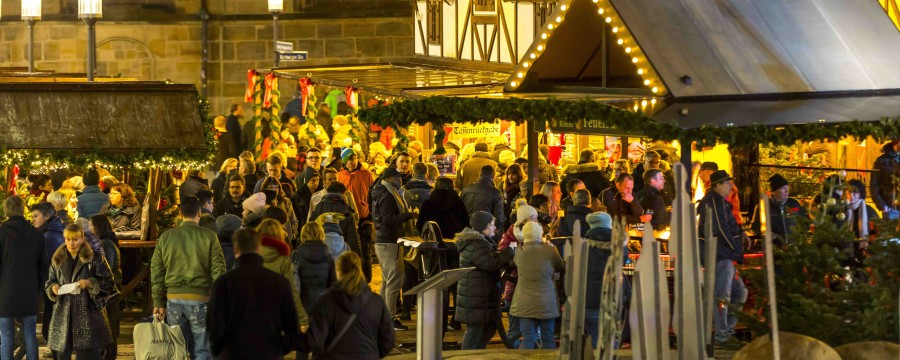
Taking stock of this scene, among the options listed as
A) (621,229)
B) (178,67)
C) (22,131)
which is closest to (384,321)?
(621,229)

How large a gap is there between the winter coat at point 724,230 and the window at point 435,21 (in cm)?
1421

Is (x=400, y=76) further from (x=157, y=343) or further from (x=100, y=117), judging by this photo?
(x=157, y=343)

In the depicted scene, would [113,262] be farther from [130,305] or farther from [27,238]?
[130,305]

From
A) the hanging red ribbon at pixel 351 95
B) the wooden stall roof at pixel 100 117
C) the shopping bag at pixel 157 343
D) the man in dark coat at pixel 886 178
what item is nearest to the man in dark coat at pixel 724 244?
the man in dark coat at pixel 886 178

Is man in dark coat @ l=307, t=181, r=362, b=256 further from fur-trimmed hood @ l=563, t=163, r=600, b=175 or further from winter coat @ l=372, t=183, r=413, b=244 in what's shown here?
fur-trimmed hood @ l=563, t=163, r=600, b=175

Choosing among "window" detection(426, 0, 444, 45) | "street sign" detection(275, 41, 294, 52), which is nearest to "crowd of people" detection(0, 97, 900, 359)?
"window" detection(426, 0, 444, 45)

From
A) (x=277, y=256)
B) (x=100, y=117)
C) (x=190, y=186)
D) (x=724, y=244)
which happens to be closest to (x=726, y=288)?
(x=724, y=244)

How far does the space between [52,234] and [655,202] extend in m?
5.65

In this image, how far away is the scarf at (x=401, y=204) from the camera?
19266 millimetres

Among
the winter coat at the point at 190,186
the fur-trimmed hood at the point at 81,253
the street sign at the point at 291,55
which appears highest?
the street sign at the point at 291,55

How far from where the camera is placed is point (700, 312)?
11.7 metres

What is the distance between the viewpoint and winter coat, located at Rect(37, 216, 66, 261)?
653 inches

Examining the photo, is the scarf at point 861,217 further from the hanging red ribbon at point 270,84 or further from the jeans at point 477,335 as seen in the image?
the hanging red ribbon at point 270,84

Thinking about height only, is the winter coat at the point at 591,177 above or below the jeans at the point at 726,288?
above
